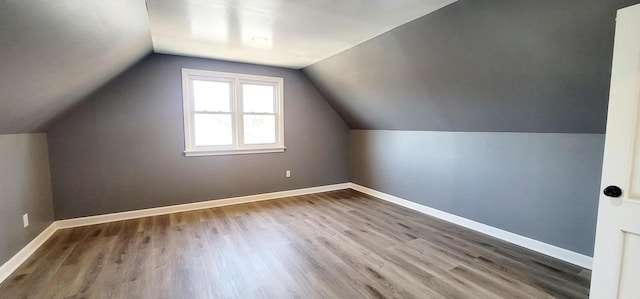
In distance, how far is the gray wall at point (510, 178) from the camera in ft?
7.92

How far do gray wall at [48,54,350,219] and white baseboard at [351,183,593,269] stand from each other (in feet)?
7.22

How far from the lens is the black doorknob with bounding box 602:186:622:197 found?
4.80 ft

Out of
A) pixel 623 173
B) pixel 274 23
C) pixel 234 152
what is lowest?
Answer: pixel 234 152

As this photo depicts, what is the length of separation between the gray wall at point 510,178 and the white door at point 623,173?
1078mm

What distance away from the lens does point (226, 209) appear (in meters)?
4.02

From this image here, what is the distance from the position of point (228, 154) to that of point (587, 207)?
4.17m

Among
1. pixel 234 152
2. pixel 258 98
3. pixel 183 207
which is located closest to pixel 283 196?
pixel 234 152

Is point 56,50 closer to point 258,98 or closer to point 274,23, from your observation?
point 274,23

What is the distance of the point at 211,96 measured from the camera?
4.08 metres

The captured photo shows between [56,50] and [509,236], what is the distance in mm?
4237

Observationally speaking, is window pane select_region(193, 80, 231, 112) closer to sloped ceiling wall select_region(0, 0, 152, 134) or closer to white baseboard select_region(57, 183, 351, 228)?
sloped ceiling wall select_region(0, 0, 152, 134)

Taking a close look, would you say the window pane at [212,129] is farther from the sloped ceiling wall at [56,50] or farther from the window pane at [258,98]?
the sloped ceiling wall at [56,50]

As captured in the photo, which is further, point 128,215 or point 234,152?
point 234,152

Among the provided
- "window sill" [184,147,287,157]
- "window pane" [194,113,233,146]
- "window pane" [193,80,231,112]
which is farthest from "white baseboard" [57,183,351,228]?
"window pane" [193,80,231,112]
